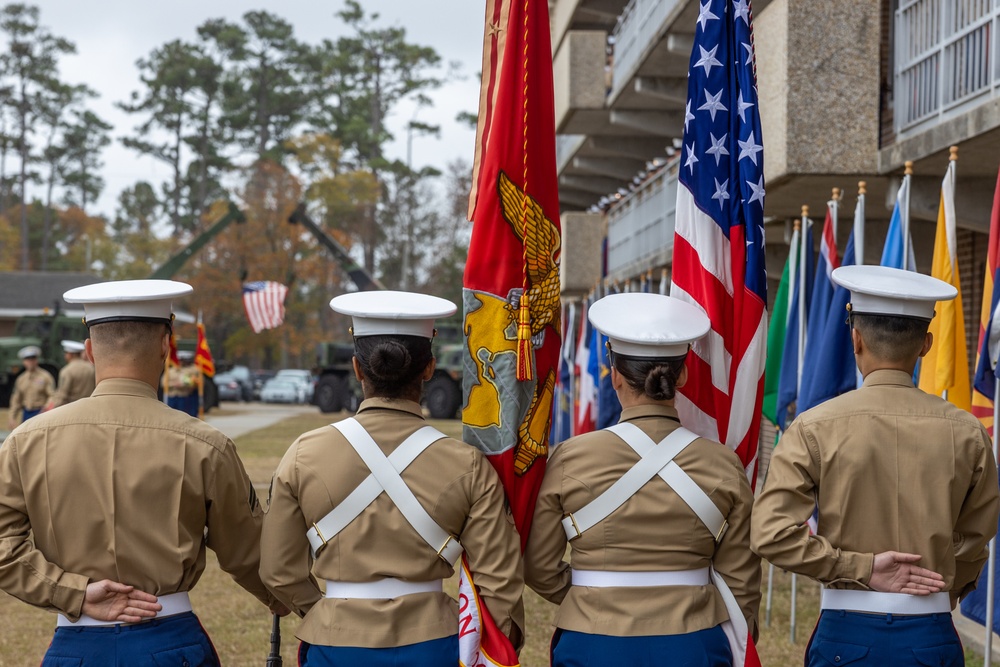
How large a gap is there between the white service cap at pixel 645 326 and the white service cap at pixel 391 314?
493 mm

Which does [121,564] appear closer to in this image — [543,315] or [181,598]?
[181,598]

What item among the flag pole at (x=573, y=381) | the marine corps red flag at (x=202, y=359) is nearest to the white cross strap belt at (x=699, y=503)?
the flag pole at (x=573, y=381)

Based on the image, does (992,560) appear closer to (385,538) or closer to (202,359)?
(385,538)

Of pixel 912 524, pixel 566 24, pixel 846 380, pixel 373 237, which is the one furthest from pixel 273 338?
pixel 912 524

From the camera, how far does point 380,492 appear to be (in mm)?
3426

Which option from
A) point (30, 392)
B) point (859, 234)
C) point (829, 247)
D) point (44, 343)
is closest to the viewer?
point (859, 234)

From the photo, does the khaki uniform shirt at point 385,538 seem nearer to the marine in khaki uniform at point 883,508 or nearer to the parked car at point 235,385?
the marine in khaki uniform at point 883,508

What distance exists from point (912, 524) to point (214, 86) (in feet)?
184

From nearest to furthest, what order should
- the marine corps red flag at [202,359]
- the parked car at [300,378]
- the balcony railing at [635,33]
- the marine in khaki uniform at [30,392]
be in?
the balcony railing at [635,33], the marine in khaki uniform at [30,392], the marine corps red flag at [202,359], the parked car at [300,378]

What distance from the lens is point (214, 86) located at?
56406mm

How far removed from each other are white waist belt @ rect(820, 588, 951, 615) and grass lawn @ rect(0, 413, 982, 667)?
12.5 ft

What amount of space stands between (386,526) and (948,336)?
Answer: 12.8ft

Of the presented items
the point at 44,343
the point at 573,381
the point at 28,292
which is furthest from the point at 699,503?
the point at 28,292

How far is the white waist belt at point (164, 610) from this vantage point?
340cm
